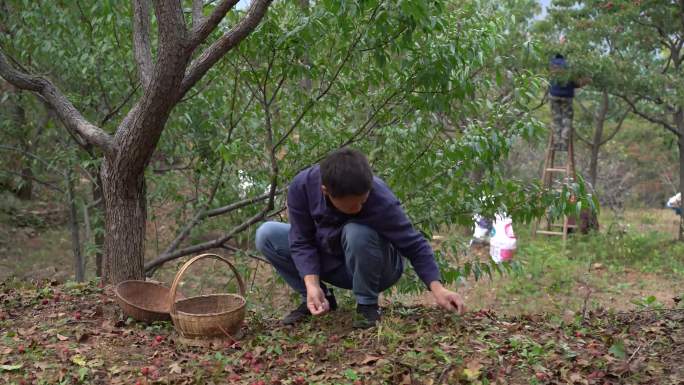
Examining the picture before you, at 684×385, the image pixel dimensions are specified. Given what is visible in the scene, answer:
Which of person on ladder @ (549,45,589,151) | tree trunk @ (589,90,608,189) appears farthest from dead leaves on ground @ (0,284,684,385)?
tree trunk @ (589,90,608,189)

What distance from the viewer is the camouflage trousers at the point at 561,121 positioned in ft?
36.9

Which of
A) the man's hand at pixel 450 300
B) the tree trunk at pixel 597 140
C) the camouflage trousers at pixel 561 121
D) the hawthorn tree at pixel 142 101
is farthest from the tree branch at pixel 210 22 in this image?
the tree trunk at pixel 597 140

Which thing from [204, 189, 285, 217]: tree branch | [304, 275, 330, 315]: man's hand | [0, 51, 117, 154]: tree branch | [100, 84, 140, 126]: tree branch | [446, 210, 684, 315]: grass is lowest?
[446, 210, 684, 315]: grass

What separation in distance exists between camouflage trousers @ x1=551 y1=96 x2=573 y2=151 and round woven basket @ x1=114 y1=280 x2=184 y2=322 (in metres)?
8.61

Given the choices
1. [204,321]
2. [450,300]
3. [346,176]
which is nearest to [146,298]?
[204,321]

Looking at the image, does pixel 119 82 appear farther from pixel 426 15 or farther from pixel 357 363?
pixel 357 363

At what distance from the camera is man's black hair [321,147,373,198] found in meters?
3.04

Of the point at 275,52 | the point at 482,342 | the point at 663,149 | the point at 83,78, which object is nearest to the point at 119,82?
the point at 83,78

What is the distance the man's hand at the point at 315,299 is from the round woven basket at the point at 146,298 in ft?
3.33

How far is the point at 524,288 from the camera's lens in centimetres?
845

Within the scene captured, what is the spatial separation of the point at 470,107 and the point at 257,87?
1.50 m

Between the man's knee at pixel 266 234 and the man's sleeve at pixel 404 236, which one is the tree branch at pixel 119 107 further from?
the man's sleeve at pixel 404 236

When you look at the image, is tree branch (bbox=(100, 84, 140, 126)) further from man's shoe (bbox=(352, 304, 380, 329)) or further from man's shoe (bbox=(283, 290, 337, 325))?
man's shoe (bbox=(352, 304, 380, 329))

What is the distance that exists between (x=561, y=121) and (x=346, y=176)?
357 inches
